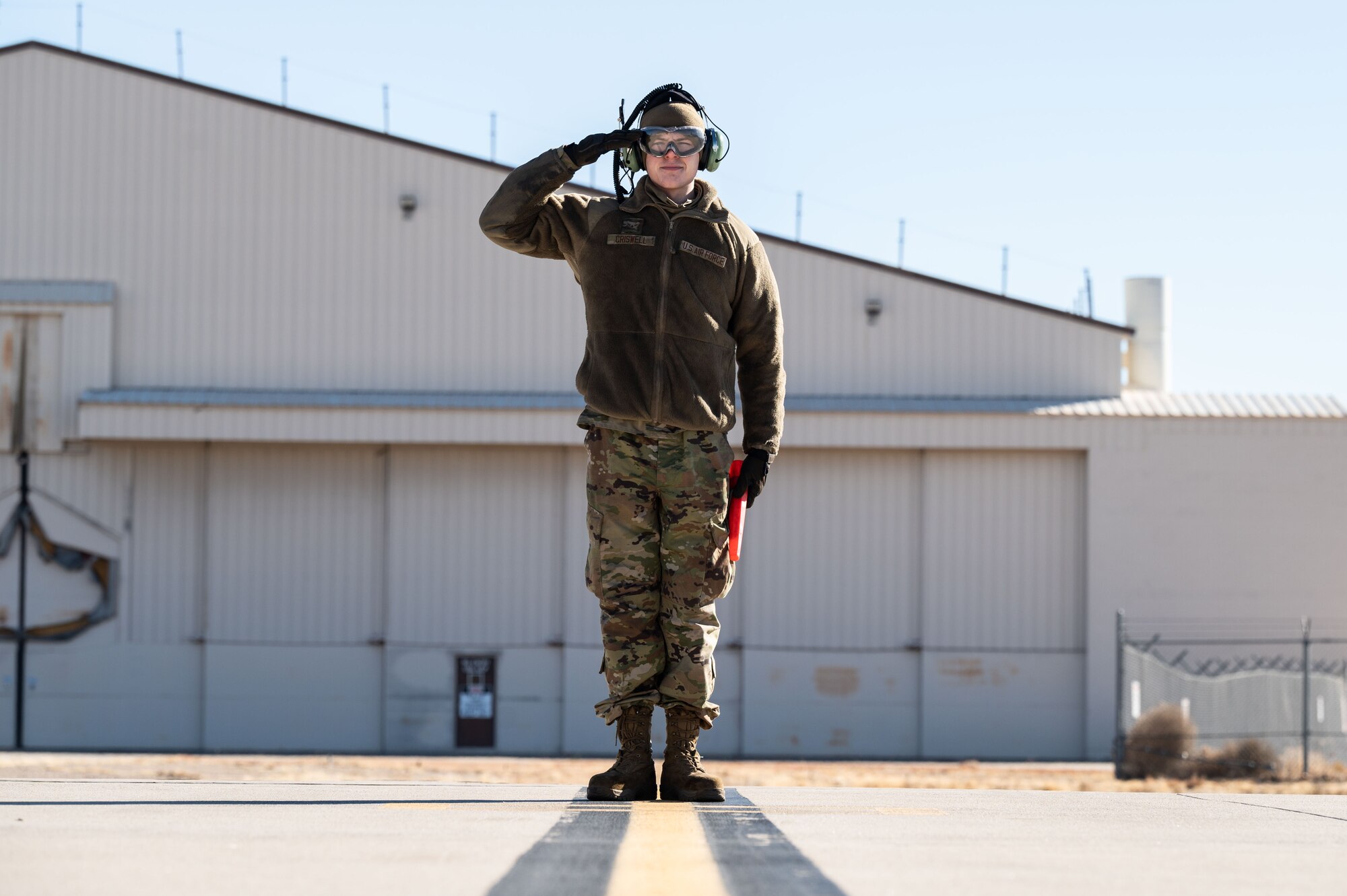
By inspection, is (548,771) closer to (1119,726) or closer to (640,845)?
(1119,726)

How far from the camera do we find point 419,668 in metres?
23.8

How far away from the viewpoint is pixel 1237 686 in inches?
813

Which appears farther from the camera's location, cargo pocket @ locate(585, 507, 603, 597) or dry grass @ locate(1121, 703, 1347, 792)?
dry grass @ locate(1121, 703, 1347, 792)

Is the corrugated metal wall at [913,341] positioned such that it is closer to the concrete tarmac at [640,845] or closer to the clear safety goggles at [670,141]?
the clear safety goggles at [670,141]

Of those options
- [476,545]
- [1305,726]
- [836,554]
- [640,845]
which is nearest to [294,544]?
[476,545]

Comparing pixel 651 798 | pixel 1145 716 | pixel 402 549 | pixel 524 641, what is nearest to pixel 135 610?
pixel 402 549

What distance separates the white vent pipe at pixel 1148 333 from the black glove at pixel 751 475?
2205 cm

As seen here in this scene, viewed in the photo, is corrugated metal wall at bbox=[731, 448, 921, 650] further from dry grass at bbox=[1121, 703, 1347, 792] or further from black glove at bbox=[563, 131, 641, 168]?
black glove at bbox=[563, 131, 641, 168]

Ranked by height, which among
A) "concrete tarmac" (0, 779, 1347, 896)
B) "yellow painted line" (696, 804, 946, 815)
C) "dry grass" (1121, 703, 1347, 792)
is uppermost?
"concrete tarmac" (0, 779, 1347, 896)

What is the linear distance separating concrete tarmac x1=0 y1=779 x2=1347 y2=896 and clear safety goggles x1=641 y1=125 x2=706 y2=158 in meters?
2.09

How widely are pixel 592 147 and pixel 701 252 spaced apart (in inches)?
19.0

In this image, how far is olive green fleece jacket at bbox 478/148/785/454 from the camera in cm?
519

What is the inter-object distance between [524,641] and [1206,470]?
405 inches

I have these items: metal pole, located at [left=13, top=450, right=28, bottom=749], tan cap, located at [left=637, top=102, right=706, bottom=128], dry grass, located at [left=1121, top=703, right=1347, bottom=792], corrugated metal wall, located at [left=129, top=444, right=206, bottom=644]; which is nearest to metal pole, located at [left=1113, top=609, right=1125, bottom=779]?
dry grass, located at [left=1121, top=703, right=1347, bottom=792]
